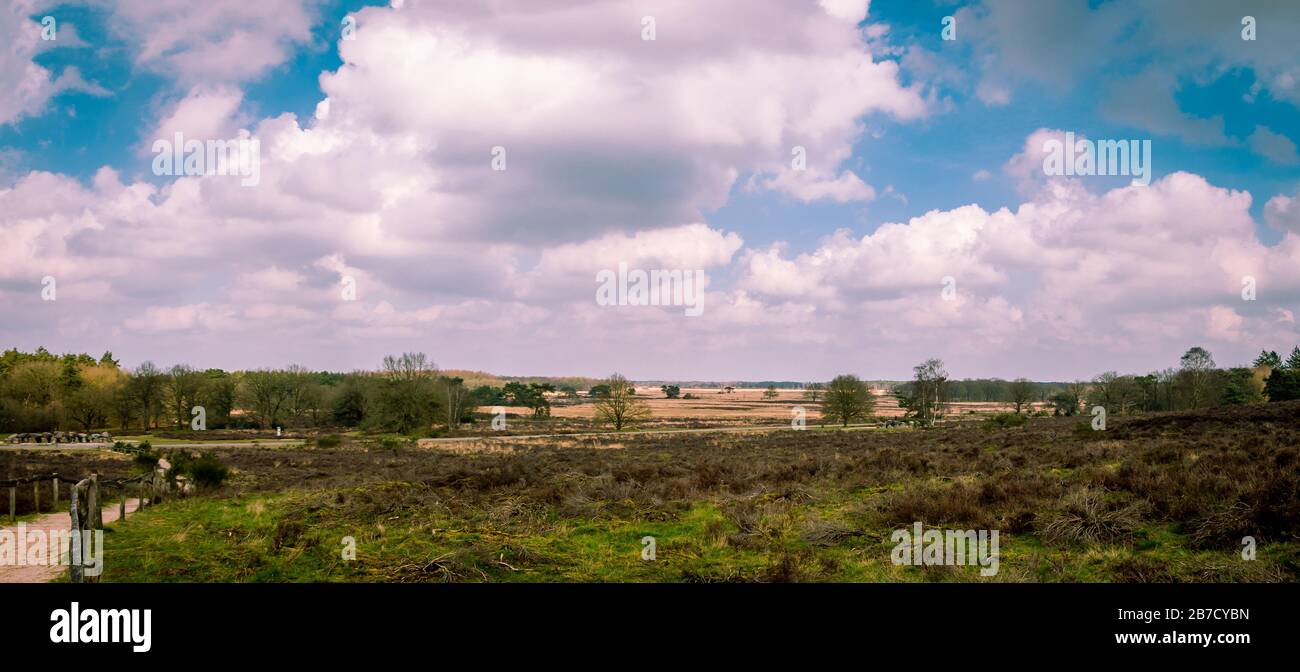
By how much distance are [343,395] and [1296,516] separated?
88.2 m

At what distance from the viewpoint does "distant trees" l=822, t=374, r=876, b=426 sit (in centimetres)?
6638

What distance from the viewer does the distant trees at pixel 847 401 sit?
66.4m

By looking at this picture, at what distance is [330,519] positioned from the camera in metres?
15.3

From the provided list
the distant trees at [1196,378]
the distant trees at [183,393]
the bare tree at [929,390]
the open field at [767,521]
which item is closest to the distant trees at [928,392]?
the bare tree at [929,390]

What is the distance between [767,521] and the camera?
14.2 m

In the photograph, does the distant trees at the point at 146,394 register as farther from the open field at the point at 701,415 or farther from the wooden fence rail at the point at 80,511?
the wooden fence rail at the point at 80,511

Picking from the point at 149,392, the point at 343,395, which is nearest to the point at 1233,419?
the point at 343,395

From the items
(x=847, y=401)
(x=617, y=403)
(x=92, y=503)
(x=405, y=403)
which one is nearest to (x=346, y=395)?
(x=405, y=403)

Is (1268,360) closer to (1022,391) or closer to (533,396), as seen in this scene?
(1022,391)

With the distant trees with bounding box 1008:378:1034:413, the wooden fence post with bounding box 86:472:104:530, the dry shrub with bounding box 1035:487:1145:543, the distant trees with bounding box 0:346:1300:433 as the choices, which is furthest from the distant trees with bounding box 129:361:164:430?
the distant trees with bounding box 1008:378:1034:413

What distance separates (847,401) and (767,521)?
55.7 meters

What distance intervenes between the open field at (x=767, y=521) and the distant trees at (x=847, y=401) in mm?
43691

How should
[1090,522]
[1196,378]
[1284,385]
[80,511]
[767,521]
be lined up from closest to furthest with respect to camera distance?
[80,511] < [1090,522] < [767,521] < [1284,385] < [1196,378]
